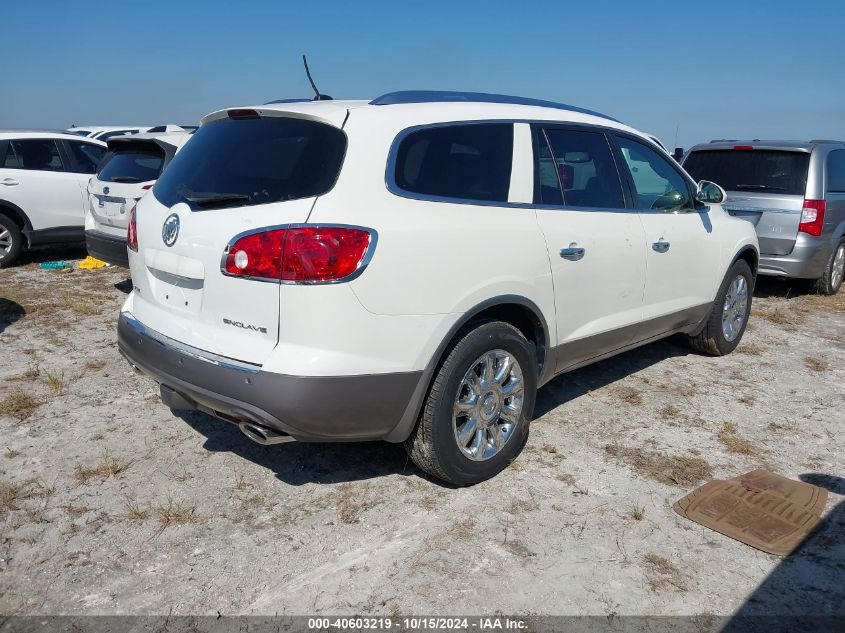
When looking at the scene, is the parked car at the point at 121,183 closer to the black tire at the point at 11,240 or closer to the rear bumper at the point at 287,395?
the black tire at the point at 11,240

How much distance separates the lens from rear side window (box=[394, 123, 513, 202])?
316cm

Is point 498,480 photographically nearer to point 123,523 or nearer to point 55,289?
point 123,523

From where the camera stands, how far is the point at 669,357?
5.86 meters

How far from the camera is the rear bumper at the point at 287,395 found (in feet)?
9.32

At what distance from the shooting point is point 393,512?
3344 millimetres

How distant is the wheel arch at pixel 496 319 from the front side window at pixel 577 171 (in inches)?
23.0

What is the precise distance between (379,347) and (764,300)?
6.58m

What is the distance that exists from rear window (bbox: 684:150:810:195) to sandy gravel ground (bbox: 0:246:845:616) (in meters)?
3.14

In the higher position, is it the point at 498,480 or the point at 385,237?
the point at 385,237

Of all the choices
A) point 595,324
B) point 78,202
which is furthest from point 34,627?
point 78,202

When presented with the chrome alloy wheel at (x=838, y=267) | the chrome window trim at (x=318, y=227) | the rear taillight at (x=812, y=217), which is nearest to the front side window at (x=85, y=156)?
the chrome window trim at (x=318, y=227)

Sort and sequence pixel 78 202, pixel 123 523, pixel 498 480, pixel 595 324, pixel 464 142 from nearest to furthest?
pixel 123 523 < pixel 464 142 < pixel 498 480 < pixel 595 324 < pixel 78 202

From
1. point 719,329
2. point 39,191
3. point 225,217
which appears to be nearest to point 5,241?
point 39,191

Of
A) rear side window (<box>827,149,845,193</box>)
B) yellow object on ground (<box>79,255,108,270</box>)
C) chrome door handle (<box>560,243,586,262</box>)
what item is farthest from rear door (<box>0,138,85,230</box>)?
rear side window (<box>827,149,845,193</box>)
